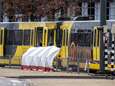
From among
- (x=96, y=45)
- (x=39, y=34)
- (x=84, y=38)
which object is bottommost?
(x=96, y=45)

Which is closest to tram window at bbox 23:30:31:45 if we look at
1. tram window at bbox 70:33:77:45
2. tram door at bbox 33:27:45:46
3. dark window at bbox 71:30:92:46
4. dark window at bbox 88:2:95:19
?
tram door at bbox 33:27:45:46

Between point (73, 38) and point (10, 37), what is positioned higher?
point (10, 37)

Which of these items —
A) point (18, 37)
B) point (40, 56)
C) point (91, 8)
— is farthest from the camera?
point (91, 8)

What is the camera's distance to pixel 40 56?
113 ft

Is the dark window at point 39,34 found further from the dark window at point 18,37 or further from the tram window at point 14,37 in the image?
the tram window at point 14,37

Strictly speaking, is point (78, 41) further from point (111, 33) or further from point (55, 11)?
point (55, 11)

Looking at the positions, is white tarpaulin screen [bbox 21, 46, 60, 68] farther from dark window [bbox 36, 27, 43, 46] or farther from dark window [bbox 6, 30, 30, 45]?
dark window [bbox 6, 30, 30, 45]

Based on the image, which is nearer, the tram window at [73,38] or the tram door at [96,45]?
the tram door at [96,45]

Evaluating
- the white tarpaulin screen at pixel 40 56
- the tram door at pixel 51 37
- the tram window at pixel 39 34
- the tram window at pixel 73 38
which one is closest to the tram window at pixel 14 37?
the white tarpaulin screen at pixel 40 56

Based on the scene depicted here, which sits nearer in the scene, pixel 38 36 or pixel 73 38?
pixel 73 38

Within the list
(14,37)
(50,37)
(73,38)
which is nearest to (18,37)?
(14,37)

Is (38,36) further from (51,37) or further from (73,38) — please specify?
(73,38)

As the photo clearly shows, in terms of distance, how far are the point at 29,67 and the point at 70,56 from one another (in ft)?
11.2

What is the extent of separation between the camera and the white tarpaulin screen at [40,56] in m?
34.0
